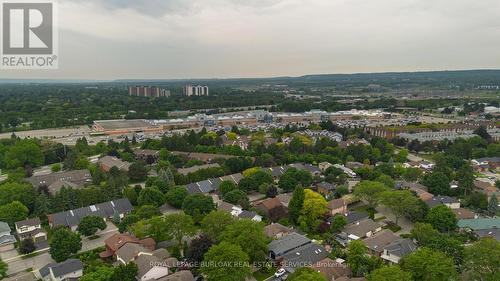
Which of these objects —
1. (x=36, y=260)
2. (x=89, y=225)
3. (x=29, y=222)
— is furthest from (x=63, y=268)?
(x=29, y=222)

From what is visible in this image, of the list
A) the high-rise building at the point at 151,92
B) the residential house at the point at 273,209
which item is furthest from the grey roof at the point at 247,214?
the high-rise building at the point at 151,92

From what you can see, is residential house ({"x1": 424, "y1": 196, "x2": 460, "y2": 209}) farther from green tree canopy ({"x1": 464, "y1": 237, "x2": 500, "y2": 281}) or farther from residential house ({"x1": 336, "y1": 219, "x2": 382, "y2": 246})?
green tree canopy ({"x1": 464, "y1": 237, "x2": 500, "y2": 281})

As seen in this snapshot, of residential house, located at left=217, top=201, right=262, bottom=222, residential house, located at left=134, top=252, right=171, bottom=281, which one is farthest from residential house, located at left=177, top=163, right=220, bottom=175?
residential house, located at left=134, top=252, right=171, bottom=281

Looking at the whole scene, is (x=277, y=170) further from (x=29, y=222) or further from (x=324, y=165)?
(x=29, y=222)

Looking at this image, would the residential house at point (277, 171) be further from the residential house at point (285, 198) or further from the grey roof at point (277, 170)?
the residential house at point (285, 198)

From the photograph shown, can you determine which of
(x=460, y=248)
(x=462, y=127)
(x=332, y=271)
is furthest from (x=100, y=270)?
(x=462, y=127)

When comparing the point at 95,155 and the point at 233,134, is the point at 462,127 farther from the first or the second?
the point at 95,155
